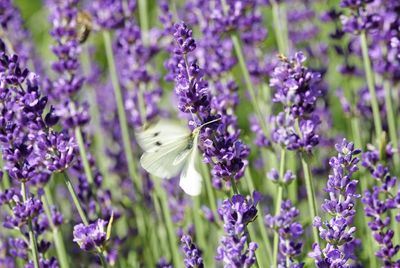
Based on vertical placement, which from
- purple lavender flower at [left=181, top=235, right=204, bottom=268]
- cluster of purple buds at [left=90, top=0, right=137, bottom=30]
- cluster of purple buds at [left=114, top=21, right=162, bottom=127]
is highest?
cluster of purple buds at [left=90, top=0, right=137, bottom=30]

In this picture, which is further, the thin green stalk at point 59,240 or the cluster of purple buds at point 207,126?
the thin green stalk at point 59,240

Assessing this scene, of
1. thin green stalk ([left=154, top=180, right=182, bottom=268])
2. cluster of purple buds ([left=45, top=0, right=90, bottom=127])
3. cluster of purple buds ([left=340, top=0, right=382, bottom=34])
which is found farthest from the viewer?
thin green stalk ([left=154, top=180, right=182, bottom=268])

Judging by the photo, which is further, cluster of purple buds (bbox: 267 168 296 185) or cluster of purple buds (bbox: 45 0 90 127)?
cluster of purple buds (bbox: 45 0 90 127)

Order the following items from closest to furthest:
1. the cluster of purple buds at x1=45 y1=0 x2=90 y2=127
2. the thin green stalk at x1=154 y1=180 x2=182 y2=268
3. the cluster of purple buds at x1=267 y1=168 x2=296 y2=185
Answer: the cluster of purple buds at x1=267 y1=168 x2=296 y2=185 → the cluster of purple buds at x1=45 y1=0 x2=90 y2=127 → the thin green stalk at x1=154 y1=180 x2=182 y2=268

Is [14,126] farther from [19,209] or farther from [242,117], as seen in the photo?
[242,117]

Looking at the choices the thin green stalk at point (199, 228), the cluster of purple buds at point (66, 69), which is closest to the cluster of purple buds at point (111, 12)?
the cluster of purple buds at point (66, 69)

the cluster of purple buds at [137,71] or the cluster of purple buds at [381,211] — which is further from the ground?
the cluster of purple buds at [137,71]

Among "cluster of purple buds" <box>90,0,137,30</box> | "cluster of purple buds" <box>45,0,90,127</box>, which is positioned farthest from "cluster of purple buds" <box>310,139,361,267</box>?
"cluster of purple buds" <box>90,0,137,30</box>

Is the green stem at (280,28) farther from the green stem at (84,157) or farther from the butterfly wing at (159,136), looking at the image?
the butterfly wing at (159,136)

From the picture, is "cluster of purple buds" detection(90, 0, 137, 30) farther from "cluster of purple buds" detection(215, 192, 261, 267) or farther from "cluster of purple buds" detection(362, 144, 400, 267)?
"cluster of purple buds" detection(215, 192, 261, 267)
